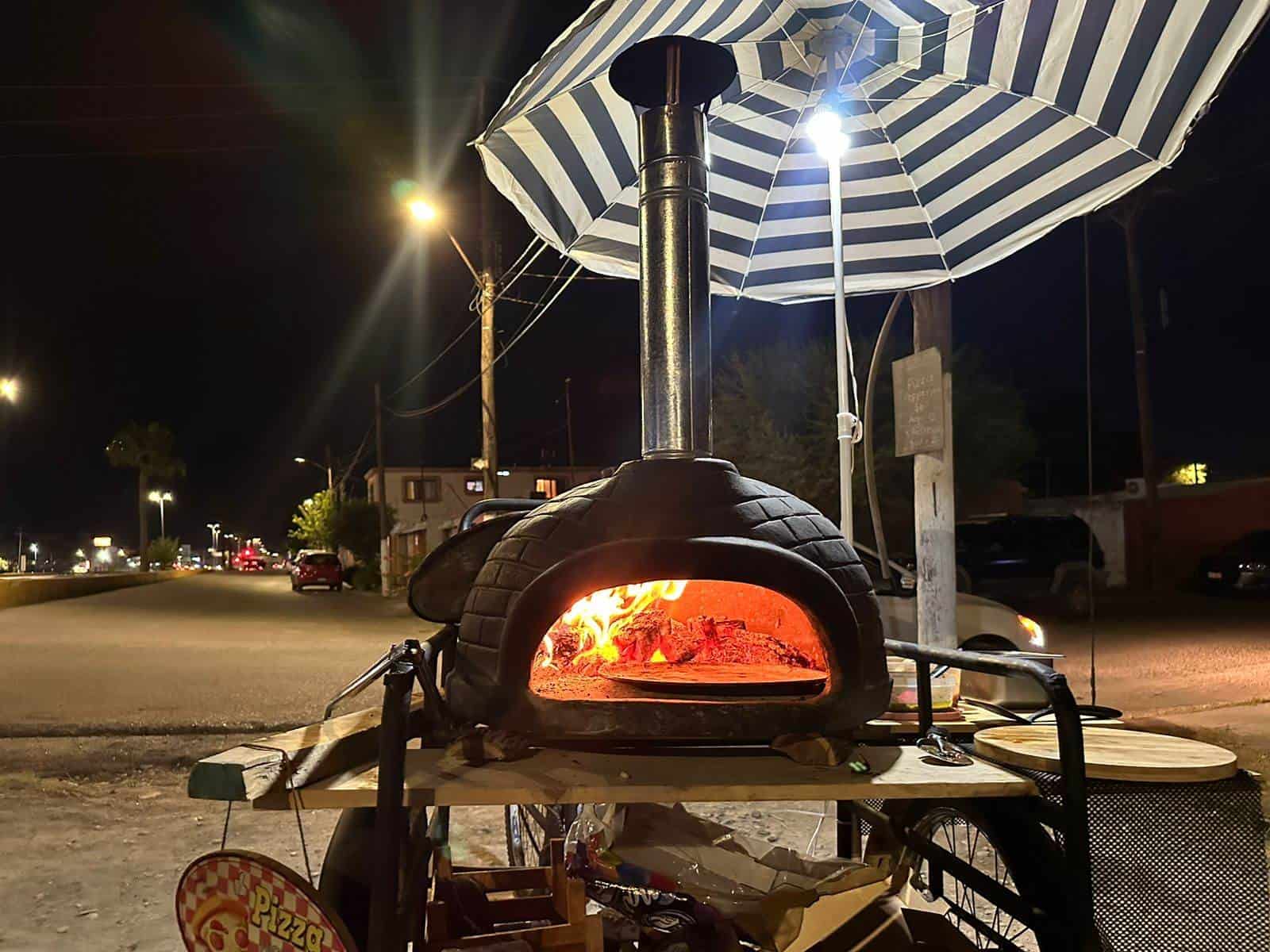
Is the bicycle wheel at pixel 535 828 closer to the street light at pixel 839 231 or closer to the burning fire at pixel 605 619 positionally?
the burning fire at pixel 605 619

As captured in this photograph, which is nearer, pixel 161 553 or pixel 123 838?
pixel 123 838

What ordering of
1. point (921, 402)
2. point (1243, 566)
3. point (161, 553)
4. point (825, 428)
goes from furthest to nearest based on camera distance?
point (161, 553) → point (1243, 566) → point (825, 428) → point (921, 402)

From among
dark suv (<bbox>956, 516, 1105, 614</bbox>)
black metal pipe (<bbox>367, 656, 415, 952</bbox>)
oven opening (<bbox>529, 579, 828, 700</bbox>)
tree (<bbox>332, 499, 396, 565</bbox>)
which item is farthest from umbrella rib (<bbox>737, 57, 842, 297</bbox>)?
tree (<bbox>332, 499, 396, 565</bbox>)

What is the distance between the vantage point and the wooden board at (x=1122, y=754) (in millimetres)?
2002

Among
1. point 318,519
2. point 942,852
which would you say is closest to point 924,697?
point 942,852

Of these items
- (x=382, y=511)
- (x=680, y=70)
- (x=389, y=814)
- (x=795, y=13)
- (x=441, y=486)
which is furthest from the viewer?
(x=441, y=486)

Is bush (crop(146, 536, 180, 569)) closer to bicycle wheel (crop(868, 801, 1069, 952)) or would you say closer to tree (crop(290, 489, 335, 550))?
tree (crop(290, 489, 335, 550))

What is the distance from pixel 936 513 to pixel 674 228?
370 cm

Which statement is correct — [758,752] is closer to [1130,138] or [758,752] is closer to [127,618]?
[1130,138]

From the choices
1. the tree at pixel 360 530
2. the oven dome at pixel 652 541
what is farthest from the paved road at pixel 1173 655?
the tree at pixel 360 530

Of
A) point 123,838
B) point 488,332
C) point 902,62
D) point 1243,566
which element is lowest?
point 123,838

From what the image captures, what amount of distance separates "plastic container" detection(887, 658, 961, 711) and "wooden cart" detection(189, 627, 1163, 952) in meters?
0.50

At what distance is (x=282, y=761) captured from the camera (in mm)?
2012

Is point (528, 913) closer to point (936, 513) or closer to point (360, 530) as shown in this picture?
point (936, 513)
